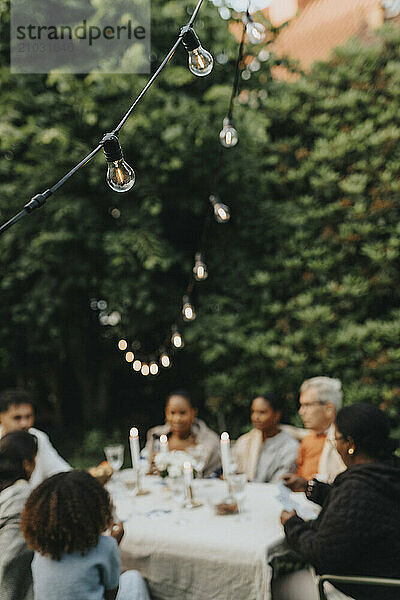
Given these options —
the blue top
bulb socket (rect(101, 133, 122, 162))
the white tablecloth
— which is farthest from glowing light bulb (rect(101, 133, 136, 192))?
the white tablecloth

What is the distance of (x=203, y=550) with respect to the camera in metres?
2.36

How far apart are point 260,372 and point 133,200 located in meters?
2.52

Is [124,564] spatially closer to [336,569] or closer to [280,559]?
[280,559]

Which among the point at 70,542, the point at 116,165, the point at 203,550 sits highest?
the point at 116,165

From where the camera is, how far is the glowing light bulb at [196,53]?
1.75m

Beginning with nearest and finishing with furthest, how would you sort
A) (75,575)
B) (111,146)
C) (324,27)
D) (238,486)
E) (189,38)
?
1. (111,146)
2. (189,38)
3. (75,575)
4. (238,486)
5. (324,27)

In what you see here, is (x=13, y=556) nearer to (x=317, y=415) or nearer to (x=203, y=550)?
(x=203, y=550)

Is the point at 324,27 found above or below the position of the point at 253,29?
above

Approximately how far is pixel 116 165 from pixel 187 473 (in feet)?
6.22

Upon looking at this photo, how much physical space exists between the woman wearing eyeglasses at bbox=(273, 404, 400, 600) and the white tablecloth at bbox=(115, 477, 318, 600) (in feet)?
0.62

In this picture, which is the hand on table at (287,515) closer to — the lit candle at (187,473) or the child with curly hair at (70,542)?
the lit candle at (187,473)

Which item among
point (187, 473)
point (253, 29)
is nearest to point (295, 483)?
point (187, 473)

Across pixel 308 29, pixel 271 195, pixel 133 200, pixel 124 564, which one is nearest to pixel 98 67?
pixel 133 200

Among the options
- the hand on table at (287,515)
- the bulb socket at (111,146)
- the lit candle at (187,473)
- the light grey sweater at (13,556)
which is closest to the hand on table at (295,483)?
the hand on table at (287,515)
